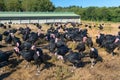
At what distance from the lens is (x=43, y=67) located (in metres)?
23.3

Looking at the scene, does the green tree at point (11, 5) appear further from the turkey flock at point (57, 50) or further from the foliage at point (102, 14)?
the turkey flock at point (57, 50)

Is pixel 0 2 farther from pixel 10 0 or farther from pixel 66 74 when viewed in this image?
pixel 66 74

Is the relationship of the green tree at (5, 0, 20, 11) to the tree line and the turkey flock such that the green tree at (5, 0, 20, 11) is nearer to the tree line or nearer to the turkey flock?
the tree line

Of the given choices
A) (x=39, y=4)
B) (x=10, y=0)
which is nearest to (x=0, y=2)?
(x=10, y=0)

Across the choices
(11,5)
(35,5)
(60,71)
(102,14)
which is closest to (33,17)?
(102,14)

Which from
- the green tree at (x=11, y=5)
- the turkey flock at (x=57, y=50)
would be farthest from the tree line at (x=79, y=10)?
the turkey flock at (x=57, y=50)

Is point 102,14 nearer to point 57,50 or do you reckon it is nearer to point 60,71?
point 57,50

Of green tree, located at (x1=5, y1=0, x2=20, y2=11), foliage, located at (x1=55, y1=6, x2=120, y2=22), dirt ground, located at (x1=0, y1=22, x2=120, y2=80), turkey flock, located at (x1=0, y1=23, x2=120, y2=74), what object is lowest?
foliage, located at (x1=55, y1=6, x2=120, y2=22)

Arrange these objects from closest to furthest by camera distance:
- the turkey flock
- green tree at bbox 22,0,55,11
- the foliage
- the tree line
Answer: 1. the turkey flock
2. the foliage
3. the tree line
4. green tree at bbox 22,0,55,11

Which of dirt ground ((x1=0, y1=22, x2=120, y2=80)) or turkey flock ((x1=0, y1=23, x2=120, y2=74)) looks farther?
turkey flock ((x1=0, y1=23, x2=120, y2=74))

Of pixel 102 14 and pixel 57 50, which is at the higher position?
pixel 57 50

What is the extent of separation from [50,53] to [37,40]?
7335mm

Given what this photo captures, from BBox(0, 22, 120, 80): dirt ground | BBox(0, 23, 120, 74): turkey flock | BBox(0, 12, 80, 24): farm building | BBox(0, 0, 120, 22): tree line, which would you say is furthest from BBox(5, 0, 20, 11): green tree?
BBox(0, 22, 120, 80): dirt ground

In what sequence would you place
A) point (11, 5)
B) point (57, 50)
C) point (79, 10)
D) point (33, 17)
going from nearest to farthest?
point (57, 50)
point (33, 17)
point (11, 5)
point (79, 10)
